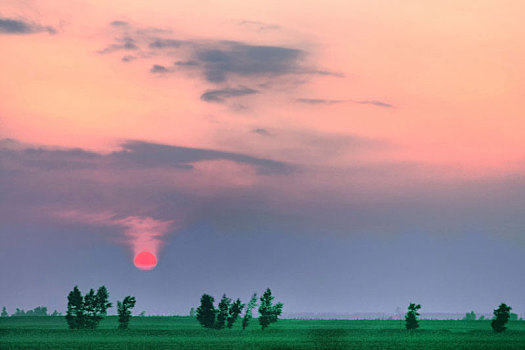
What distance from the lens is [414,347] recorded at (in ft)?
464

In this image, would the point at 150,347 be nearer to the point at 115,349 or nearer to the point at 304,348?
the point at 115,349

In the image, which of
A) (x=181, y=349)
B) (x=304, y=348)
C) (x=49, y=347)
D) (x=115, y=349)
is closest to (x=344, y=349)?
(x=304, y=348)

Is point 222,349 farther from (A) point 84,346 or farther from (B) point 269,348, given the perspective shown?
(A) point 84,346

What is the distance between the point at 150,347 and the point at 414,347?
46021 millimetres

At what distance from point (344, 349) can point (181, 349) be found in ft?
88.0

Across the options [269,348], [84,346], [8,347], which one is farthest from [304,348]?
[8,347]

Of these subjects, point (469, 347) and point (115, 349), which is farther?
point (469, 347)

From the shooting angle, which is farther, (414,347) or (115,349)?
(414,347)

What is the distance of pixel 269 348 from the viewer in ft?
438

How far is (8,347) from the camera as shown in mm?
137500

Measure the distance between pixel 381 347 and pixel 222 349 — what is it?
94.6 feet

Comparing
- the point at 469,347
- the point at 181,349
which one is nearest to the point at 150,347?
the point at 181,349

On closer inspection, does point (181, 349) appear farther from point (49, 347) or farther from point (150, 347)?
point (49, 347)

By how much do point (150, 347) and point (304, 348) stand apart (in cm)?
2684
